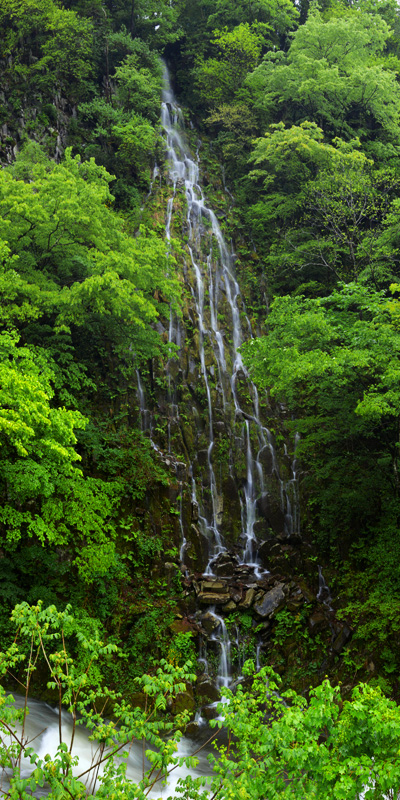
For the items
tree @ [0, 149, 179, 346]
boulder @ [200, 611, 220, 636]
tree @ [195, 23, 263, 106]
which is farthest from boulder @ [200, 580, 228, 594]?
tree @ [195, 23, 263, 106]

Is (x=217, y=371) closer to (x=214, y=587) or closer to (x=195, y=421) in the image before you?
Answer: (x=195, y=421)

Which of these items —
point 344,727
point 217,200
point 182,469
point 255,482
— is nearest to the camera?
point 344,727

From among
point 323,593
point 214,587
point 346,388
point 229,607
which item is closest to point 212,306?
point 346,388

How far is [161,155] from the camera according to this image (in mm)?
21297

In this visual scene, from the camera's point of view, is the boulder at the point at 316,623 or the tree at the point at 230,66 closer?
the boulder at the point at 316,623

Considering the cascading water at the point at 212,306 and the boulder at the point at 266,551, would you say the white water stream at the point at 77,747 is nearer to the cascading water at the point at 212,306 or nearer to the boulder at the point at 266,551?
the cascading water at the point at 212,306

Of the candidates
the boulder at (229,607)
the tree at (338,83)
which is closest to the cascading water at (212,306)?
the boulder at (229,607)

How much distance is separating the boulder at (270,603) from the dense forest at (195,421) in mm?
104

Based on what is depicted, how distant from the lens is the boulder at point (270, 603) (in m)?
11.6

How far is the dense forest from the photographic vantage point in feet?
15.5

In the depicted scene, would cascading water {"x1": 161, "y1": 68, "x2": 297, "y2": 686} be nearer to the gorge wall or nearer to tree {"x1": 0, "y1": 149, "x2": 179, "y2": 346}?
the gorge wall

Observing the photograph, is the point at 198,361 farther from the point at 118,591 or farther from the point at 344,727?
the point at 344,727

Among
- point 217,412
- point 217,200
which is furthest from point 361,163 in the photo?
point 217,412

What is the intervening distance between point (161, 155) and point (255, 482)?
14669 millimetres
